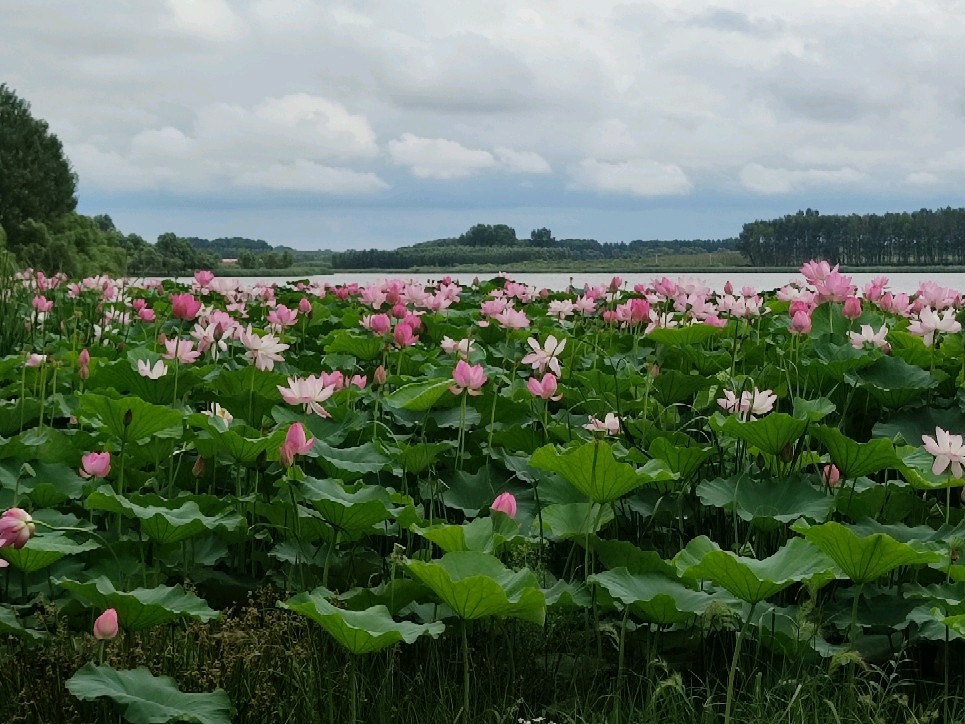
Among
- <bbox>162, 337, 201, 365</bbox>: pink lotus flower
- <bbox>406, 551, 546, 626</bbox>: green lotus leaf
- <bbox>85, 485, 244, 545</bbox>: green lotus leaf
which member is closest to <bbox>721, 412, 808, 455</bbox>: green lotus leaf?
<bbox>406, 551, 546, 626</bbox>: green lotus leaf

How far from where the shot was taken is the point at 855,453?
10.1 ft

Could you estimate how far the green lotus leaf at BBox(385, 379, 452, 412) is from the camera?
335 centimetres

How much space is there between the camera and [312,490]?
8.80 ft

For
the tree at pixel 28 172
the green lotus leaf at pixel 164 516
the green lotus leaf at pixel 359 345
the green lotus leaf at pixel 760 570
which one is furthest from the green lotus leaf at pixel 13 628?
the tree at pixel 28 172

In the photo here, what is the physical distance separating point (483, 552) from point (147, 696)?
0.78 m

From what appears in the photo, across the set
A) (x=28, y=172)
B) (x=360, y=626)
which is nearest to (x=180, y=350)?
(x=360, y=626)

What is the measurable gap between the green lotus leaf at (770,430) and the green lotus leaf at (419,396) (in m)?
0.86

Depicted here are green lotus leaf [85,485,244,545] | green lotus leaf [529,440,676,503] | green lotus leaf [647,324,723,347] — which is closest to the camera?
green lotus leaf [529,440,676,503]

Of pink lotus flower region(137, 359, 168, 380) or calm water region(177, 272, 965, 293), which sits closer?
pink lotus flower region(137, 359, 168, 380)

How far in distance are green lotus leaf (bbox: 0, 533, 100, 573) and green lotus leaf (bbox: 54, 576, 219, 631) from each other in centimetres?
11

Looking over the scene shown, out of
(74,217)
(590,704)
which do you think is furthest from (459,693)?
(74,217)

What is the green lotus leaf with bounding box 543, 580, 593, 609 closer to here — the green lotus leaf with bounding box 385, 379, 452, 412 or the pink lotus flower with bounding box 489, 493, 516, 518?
the pink lotus flower with bounding box 489, 493, 516, 518

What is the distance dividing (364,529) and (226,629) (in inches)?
16.3

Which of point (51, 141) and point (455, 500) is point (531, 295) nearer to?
point (455, 500)
